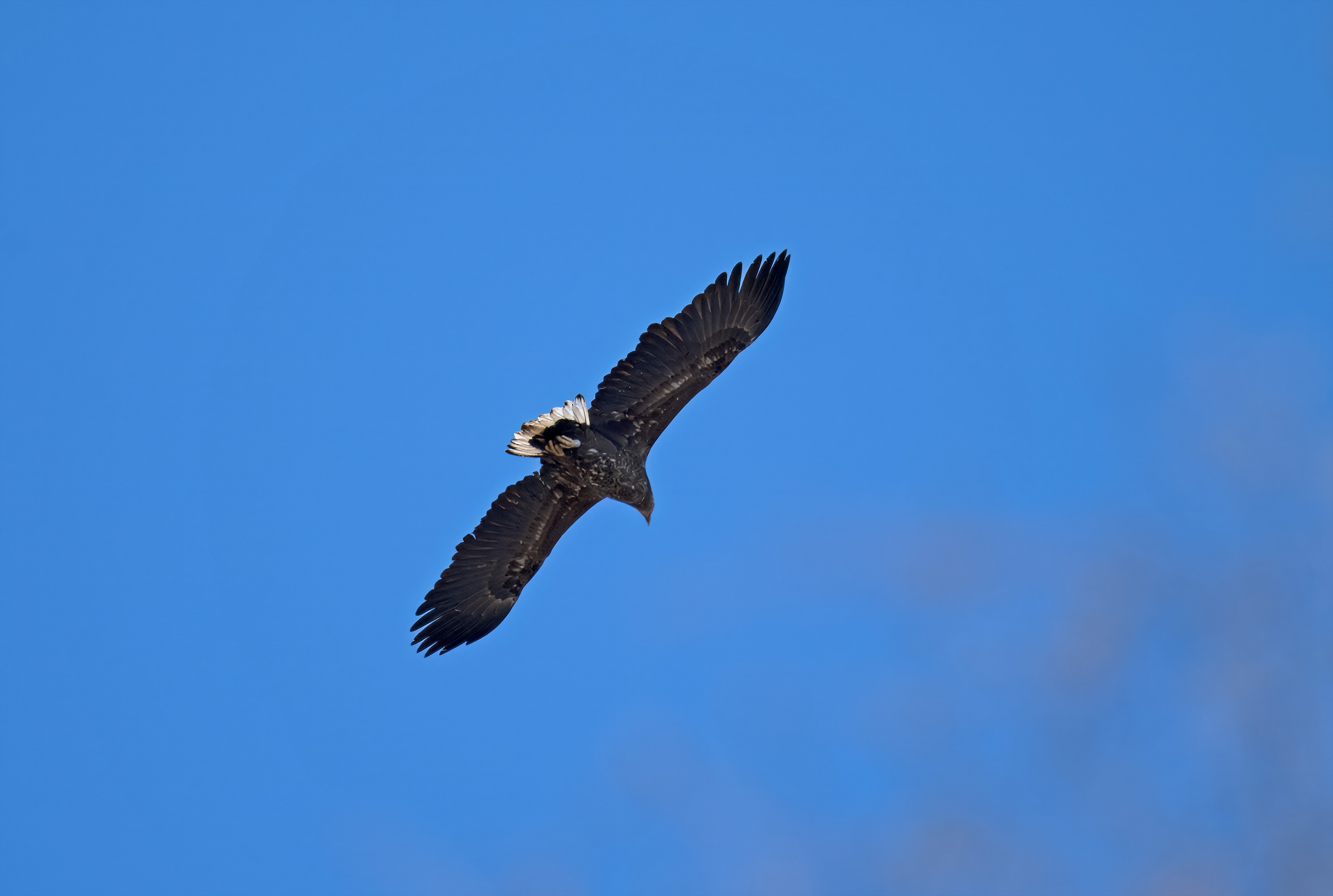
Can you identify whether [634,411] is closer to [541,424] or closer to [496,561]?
[541,424]

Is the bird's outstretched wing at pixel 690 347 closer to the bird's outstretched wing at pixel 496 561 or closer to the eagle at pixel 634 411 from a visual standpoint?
the eagle at pixel 634 411

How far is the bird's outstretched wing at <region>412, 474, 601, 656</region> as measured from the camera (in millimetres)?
21781

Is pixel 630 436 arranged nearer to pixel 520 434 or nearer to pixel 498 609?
pixel 520 434

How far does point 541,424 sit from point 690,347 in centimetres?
239

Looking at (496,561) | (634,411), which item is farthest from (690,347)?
(496,561)

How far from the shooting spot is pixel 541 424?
805 inches

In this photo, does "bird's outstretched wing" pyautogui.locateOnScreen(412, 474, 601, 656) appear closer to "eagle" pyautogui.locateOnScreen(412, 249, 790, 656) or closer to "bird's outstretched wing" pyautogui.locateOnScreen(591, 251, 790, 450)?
"eagle" pyautogui.locateOnScreen(412, 249, 790, 656)

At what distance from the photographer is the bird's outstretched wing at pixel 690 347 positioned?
2064 cm

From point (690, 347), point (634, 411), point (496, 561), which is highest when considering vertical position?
point (690, 347)

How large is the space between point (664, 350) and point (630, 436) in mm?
1351

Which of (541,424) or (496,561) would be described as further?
(496,561)

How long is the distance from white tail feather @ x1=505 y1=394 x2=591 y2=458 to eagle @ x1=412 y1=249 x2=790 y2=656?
1cm

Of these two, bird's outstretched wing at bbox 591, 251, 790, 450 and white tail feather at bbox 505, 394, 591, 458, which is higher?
bird's outstretched wing at bbox 591, 251, 790, 450

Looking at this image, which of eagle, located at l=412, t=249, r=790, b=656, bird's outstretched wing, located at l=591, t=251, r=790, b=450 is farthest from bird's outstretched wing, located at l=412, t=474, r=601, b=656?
bird's outstretched wing, located at l=591, t=251, r=790, b=450
